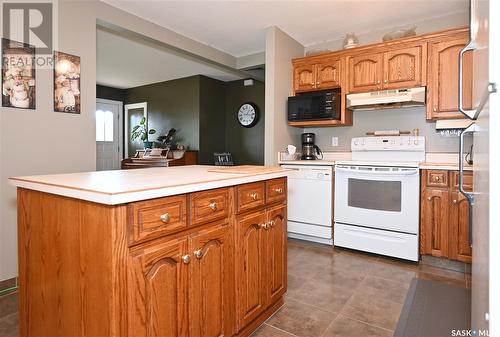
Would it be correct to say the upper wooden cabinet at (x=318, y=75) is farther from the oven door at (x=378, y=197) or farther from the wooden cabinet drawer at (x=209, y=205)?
the wooden cabinet drawer at (x=209, y=205)

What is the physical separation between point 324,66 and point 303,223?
6.44ft

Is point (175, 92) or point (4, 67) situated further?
point (175, 92)

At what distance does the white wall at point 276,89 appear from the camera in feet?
11.9

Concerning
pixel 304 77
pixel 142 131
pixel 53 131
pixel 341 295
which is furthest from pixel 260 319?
pixel 142 131

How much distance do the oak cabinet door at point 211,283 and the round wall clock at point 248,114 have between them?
4.58 meters

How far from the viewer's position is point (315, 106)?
3.64 meters

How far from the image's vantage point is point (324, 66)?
12.1 feet

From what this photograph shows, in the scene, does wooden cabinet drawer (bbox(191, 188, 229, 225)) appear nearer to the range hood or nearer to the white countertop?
the white countertop

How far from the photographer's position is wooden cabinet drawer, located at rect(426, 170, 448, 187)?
2.72 meters

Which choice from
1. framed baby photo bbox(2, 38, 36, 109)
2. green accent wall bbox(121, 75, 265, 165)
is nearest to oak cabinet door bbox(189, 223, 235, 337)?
framed baby photo bbox(2, 38, 36, 109)

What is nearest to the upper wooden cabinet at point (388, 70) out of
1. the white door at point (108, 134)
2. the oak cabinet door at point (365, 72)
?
the oak cabinet door at point (365, 72)

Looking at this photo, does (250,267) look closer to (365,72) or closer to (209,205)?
(209,205)
